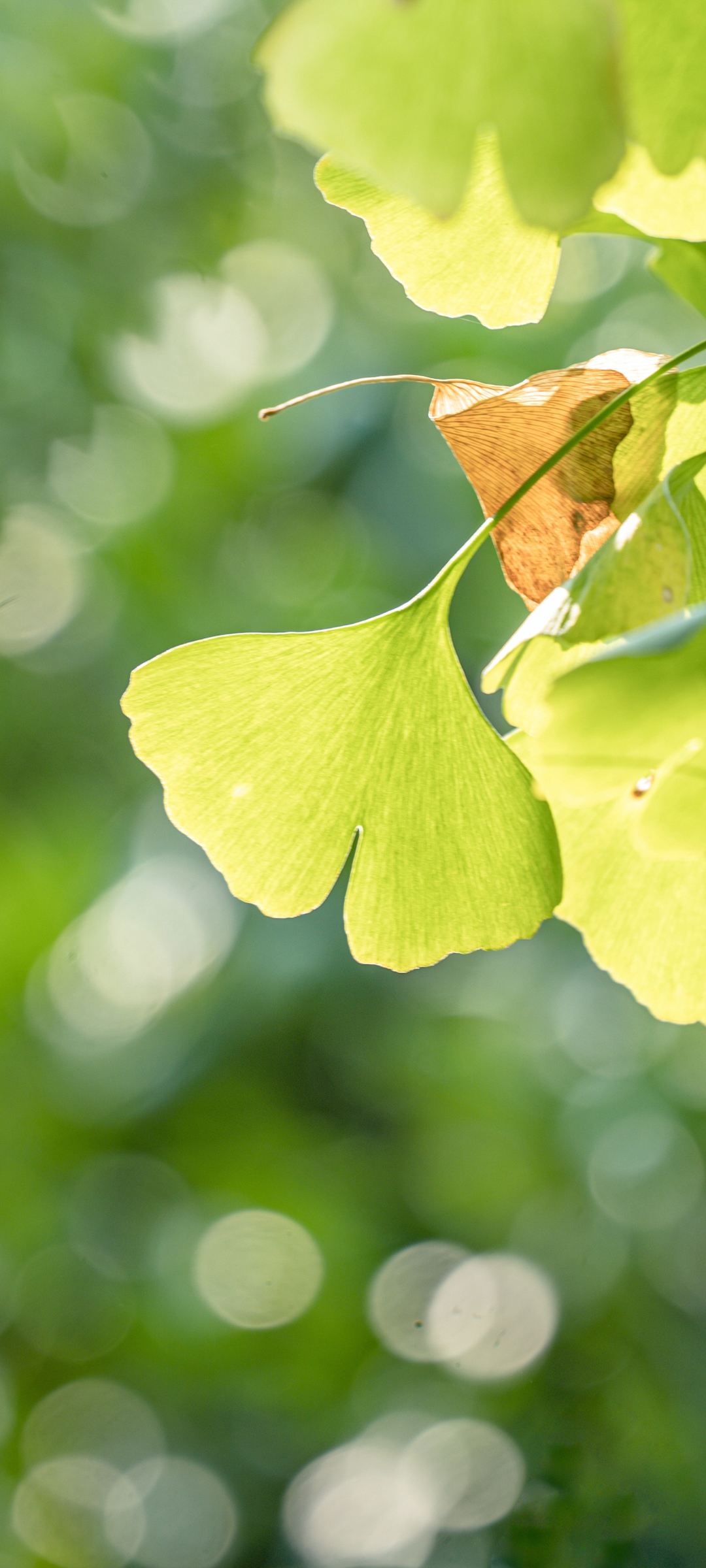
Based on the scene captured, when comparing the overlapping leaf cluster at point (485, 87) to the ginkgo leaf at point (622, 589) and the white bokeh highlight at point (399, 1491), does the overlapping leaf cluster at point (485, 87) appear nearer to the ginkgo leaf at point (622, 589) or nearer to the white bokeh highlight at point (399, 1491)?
the ginkgo leaf at point (622, 589)

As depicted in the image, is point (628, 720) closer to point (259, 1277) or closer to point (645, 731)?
point (645, 731)

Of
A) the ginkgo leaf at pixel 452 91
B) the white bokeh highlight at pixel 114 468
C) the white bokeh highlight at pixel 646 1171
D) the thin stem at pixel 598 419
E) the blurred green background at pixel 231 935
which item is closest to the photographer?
the ginkgo leaf at pixel 452 91

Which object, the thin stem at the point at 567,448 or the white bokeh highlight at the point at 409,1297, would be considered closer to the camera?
the thin stem at the point at 567,448

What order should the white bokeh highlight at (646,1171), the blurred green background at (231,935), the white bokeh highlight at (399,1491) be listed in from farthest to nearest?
the white bokeh highlight at (646,1171), the blurred green background at (231,935), the white bokeh highlight at (399,1491)

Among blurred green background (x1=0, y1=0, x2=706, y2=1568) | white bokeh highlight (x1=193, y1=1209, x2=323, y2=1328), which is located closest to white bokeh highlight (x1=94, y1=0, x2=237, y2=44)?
blurred green background (x1=0, y1=0, x2=706, y2=1568)

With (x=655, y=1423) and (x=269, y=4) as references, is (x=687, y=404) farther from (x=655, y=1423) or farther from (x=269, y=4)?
(x=269, y=4)

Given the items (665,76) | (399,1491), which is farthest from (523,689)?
(399,1491)

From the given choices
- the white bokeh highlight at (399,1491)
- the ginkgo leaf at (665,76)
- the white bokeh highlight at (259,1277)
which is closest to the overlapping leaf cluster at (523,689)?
the ginkgo leaf at (665,76)
